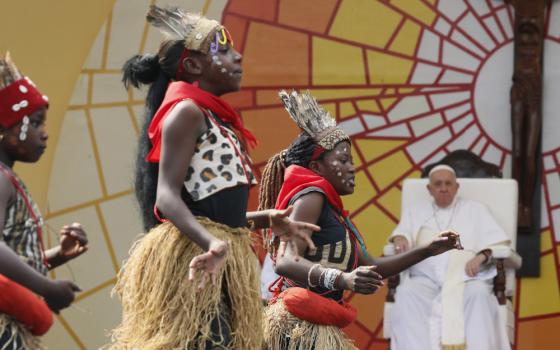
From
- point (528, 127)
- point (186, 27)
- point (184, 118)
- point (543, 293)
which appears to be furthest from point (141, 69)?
point (543, 293)

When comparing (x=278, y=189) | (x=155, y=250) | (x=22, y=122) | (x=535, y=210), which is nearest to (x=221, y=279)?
(x=155, y=250)

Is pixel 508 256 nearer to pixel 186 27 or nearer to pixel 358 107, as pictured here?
pixel 358 107

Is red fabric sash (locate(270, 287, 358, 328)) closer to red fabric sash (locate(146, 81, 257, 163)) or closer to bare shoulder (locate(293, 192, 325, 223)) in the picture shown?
bare shoulder (locate(293, 192, 325, 223))

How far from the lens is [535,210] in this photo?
6574 mm

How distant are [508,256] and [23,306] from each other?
3.49 m

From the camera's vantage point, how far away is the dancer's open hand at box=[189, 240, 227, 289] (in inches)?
109

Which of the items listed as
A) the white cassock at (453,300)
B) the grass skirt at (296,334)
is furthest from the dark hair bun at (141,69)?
the white cassock at (453,300)

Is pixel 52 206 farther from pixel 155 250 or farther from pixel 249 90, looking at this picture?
pixel 155 250

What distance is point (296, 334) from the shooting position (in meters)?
3.75

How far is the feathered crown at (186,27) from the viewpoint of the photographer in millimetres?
3297

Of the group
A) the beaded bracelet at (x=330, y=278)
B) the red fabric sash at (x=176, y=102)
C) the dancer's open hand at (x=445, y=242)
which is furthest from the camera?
the dancer's open hand at (x=445, y=242)

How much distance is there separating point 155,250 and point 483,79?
13.0 feet

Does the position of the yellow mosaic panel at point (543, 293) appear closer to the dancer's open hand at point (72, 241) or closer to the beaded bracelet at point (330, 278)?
the beaded bracelet at point (330, 278)

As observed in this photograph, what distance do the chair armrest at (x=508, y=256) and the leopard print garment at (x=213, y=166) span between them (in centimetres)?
292
